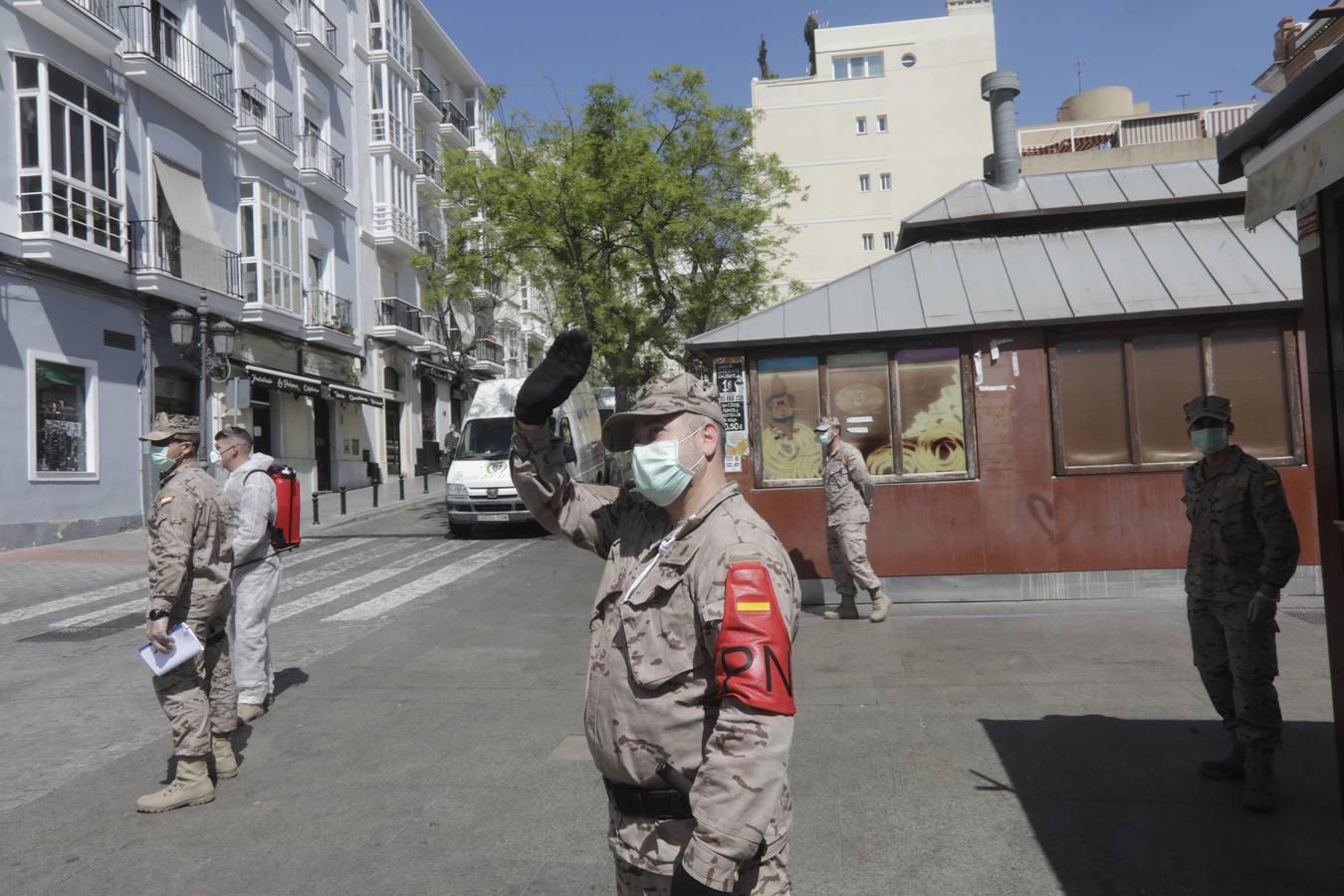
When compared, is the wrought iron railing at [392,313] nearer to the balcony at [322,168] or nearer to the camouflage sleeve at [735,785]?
the balcony at [322,168]

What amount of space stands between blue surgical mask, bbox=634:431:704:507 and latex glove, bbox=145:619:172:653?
3.25 m

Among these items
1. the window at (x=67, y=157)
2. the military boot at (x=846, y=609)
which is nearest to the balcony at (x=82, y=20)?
the window at (x=67, y=157)

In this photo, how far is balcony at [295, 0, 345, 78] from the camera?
26547mm

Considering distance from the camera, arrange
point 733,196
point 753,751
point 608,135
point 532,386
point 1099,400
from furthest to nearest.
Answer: point 733,196 → point 608,135 → point 1099,400 → point 532,386 → point 753,751

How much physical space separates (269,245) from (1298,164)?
24269mm

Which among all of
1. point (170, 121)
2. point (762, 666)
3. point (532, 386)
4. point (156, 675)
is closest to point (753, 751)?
point (762, 666)

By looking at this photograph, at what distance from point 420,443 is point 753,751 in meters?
35.0

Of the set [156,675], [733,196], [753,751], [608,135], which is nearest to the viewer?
[753,751]

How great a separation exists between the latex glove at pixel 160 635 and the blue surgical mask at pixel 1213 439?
5.01m

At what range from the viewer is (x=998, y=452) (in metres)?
9.77

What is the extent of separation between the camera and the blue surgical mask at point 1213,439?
4613 millimetres

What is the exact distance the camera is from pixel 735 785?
2.01 m

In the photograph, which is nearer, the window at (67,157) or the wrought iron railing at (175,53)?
the window at (67,157)

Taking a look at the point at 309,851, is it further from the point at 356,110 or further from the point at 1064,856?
the point at 356,110
